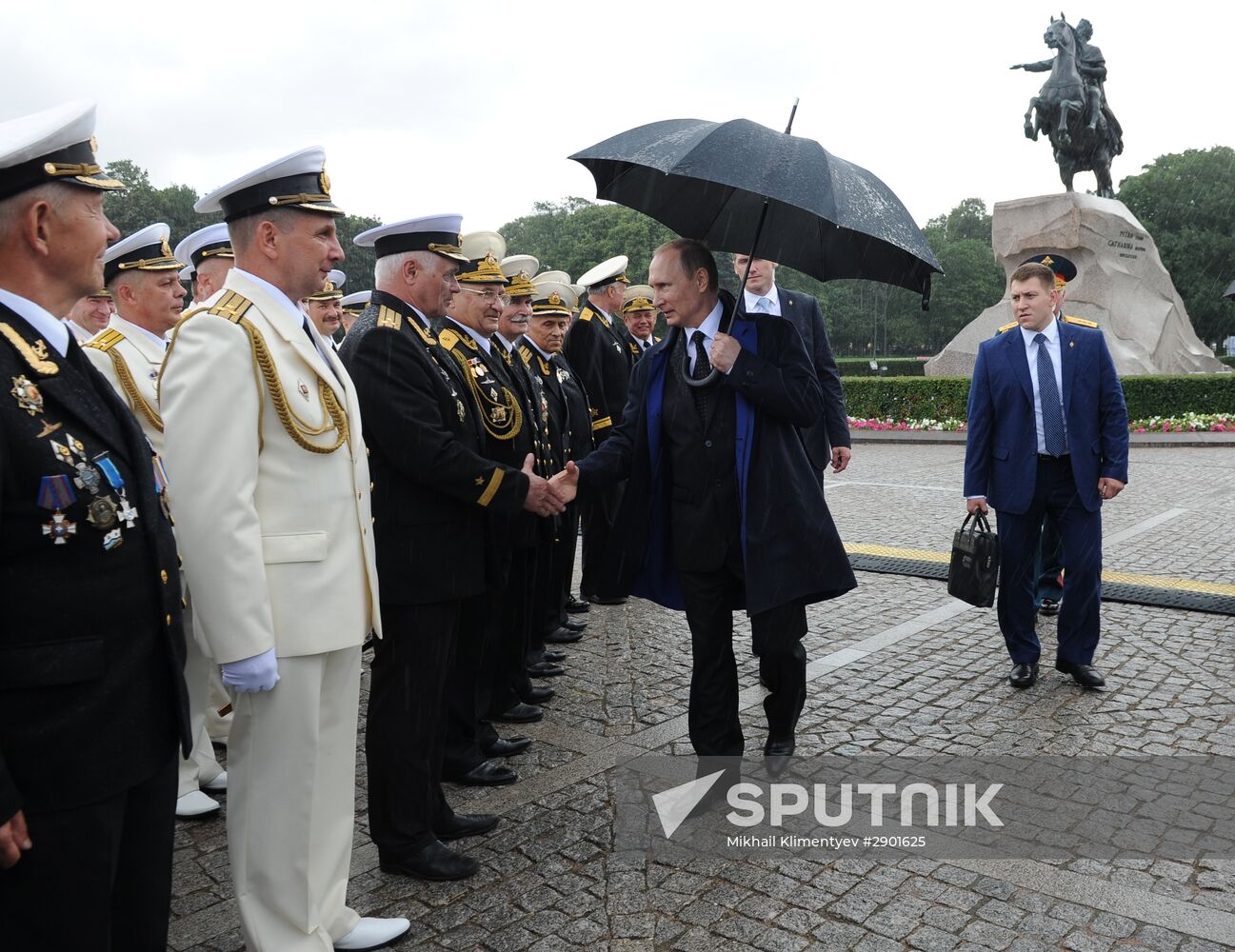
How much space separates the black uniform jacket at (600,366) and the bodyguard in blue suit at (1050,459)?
275 centimetres

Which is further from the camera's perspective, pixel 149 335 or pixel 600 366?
pixel 600 366

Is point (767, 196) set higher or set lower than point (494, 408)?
higher

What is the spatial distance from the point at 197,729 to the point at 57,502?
7.03 ft

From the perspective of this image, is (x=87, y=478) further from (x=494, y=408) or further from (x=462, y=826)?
(x=494, y=408)

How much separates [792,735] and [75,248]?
3.31m

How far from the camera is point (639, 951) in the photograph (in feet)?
10.0

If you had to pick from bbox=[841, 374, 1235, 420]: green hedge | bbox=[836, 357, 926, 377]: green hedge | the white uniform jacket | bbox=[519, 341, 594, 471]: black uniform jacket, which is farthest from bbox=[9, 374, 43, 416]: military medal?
bbox=[836, 357, 926, 377]: green hedge

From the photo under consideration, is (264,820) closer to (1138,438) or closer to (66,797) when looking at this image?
(66,797)

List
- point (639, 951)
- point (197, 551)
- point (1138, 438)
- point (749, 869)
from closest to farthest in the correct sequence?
point (197, 551)
point (639, 951)
point (749, 869)
point (1138, 438)

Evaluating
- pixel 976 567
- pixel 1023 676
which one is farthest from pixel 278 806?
pixel 1023 676

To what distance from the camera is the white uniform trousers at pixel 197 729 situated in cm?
339

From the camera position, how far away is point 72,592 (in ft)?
6.33

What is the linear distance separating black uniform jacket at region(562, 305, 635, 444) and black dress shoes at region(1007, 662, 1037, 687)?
10.7ft

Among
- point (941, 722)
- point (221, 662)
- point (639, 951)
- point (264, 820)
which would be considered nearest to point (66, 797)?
point (221, 662)
